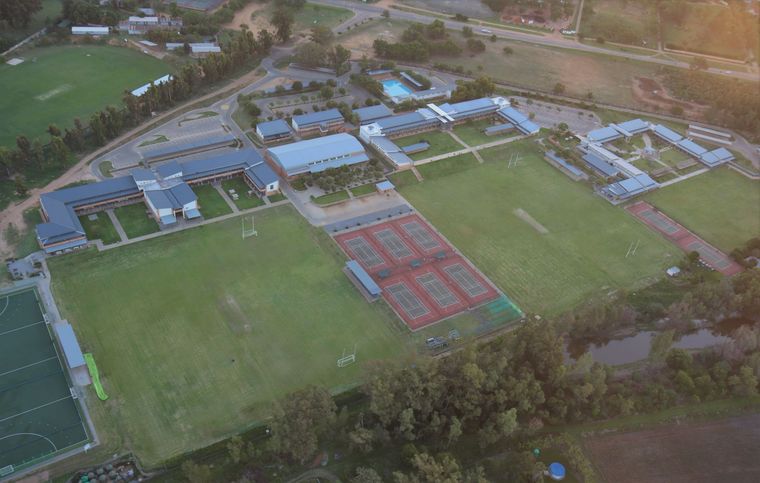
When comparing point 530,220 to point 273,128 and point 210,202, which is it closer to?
point 273,128

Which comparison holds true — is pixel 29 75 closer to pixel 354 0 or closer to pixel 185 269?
pixel 185 269

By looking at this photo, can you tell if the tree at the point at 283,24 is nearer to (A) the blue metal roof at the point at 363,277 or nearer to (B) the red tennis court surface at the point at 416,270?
(B) the red tennis court surface at the point at 416,270

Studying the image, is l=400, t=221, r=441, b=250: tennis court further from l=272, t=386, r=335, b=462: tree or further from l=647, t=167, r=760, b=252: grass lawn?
l=647, t=167, r=760, b=252: grass lawn

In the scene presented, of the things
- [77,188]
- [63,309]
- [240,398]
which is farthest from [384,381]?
[77,188]

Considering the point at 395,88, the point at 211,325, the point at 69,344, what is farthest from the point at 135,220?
the point at 395,88

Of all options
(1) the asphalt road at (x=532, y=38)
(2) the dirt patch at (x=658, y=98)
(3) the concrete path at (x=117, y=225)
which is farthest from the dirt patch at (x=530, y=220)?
(1) the asphalt road at (x=532, y=38)

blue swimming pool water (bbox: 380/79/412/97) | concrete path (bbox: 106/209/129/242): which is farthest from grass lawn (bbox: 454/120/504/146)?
concrete path (bbox: 106/209/129/242)
